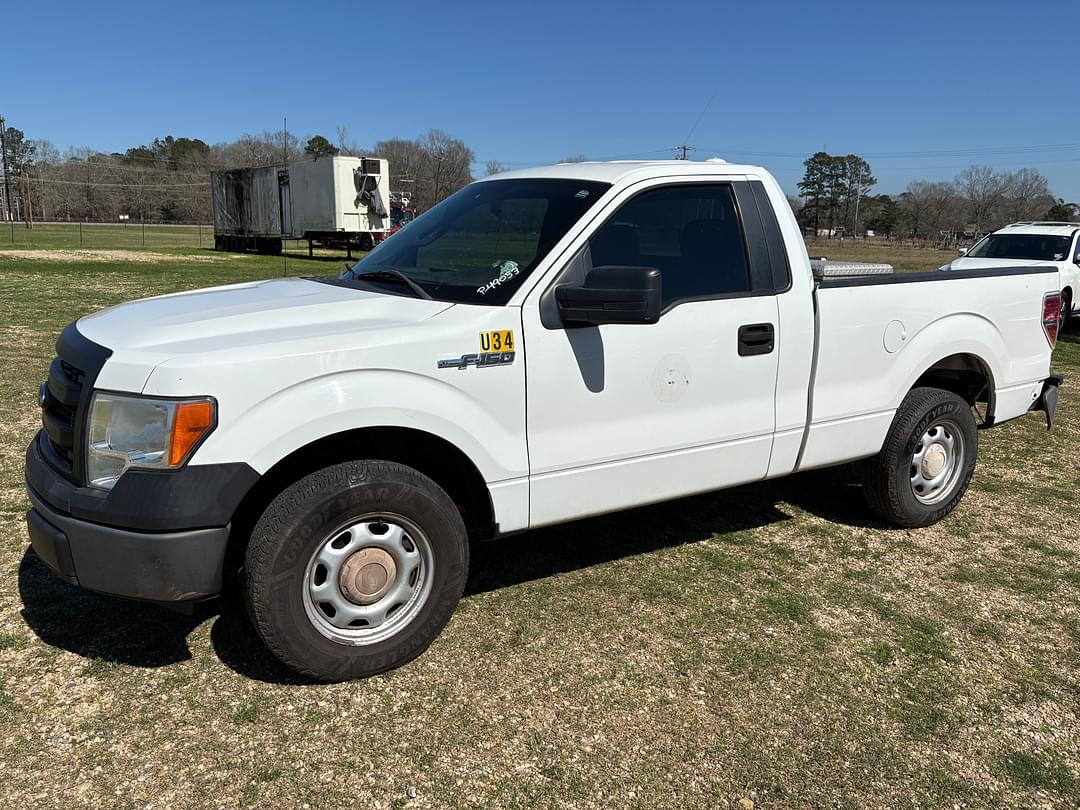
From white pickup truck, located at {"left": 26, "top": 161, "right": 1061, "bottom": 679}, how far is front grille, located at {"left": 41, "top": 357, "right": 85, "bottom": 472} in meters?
0.01

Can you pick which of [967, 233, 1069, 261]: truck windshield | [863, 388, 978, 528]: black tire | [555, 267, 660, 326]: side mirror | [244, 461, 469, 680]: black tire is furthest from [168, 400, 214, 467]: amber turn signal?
[967, 233, 1069, 261]: truck windshield

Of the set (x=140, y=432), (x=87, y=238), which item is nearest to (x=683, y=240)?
(x=140, y=432)

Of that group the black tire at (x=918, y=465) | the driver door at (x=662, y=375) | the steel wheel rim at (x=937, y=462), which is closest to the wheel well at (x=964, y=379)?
the black tire at (x=918, y=465)

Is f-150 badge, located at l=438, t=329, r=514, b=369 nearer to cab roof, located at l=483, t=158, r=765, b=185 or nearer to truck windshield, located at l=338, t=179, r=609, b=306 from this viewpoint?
truck windshield, located at l=338, t=179, r=609, b=306

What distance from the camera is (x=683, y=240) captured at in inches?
155

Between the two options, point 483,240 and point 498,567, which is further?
point 498,567

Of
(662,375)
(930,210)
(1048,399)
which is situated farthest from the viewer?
(930,210)

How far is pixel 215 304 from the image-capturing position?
11.5 ft

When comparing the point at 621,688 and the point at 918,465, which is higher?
the point at 918,465

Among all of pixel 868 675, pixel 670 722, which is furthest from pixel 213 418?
pixel 868 675

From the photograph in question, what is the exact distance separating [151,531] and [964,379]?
4.74 m

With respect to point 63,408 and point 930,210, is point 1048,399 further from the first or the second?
point 930,210

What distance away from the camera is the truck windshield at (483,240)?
11.3 ft

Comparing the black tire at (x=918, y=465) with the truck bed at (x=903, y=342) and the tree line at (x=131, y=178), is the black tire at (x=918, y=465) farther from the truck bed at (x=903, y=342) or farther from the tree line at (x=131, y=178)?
the tree line at (x=131, y=178)
